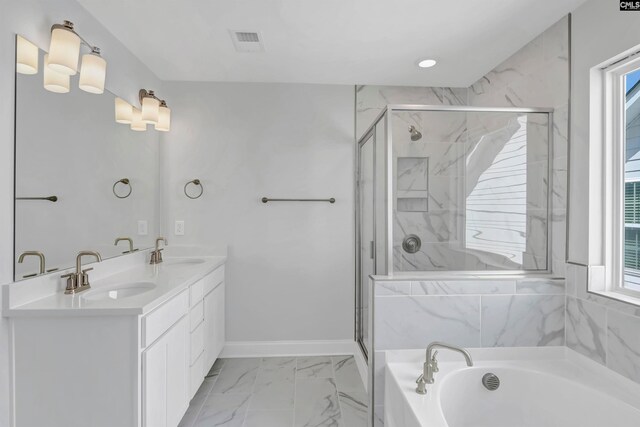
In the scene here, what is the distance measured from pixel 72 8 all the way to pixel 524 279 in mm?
2916

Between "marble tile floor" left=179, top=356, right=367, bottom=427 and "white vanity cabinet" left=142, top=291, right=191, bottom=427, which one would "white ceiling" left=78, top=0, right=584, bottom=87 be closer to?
"white vanity cabinet" left=142, top=291, right=191, bottom=427

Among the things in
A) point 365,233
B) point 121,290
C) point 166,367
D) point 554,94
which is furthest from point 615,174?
point 121,290

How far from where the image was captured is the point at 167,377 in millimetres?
1611

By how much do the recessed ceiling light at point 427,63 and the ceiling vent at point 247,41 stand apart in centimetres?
118

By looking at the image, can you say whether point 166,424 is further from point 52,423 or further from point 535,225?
point 535,225

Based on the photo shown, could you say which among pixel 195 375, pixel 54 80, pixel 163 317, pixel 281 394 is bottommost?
pixel 281 394

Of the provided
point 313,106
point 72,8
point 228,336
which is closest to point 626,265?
point 313,106

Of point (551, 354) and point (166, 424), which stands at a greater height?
point (551, 354)

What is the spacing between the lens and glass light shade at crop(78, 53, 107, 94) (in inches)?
67.2

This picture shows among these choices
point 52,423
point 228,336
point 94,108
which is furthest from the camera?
point 228,336

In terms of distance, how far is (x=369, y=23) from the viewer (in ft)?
6.24

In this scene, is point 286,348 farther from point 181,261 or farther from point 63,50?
point 63,50

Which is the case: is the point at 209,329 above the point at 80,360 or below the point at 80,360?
below

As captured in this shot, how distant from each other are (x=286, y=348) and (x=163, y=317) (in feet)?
4.91
